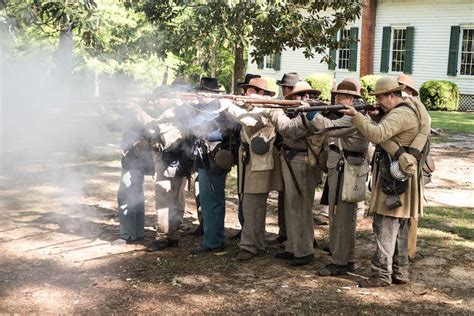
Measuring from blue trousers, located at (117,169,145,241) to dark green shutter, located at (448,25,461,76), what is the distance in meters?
18.9

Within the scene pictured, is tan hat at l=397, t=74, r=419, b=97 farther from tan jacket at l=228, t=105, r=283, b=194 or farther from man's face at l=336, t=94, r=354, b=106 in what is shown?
tan jacket at l=228, t=105, r=283, b=194

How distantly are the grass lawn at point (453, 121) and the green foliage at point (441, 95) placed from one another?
0.70 metres

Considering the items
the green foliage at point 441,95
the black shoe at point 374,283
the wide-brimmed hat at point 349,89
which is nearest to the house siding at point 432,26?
the green foliage at point 441,95

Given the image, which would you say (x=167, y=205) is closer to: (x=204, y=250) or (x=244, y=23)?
(x=204, y=250)

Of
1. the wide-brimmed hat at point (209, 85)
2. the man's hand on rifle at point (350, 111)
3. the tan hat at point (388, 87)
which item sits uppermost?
the tan hat at point (388, 87)

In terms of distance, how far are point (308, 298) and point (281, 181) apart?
1.63 meters

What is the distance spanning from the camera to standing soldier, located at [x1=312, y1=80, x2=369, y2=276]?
6.06 metres

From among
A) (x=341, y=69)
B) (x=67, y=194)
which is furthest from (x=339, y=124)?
(x=341, y=69)

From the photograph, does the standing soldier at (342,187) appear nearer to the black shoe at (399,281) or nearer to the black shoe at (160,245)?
the black shoe at (399,281)

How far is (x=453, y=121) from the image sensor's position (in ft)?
63.1

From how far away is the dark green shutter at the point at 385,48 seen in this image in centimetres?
2505

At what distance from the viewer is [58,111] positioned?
335 inches

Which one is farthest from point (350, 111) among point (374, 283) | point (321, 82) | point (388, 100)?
point (321, 82)

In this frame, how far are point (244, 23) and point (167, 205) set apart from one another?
→ 10.4ft
